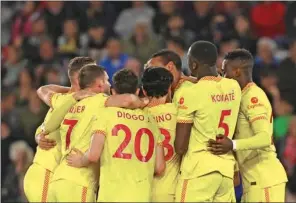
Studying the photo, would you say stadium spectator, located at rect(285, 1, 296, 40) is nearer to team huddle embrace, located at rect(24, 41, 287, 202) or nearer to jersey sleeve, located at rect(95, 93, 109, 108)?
team huddle embrace, located at rect(24, 41, 287, 202)

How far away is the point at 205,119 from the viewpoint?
8.58m

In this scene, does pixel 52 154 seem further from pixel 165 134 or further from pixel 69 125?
pixel 165 134

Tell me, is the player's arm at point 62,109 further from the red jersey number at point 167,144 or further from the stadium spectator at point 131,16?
the stadium spectator at point 131,16

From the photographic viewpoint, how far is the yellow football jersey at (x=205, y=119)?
8.58 m

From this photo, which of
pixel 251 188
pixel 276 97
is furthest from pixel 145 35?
pixel 251 188

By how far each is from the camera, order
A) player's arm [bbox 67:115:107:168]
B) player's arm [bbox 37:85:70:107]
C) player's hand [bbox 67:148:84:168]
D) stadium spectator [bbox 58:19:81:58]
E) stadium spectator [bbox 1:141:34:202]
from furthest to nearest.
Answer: stadium spectator [bbox 58:19:81:58]
stadium spectator [bbox 1:141:34:202]
player's arm [bbox 37:85:70:107]
player's hand [bbox 67:148:84:168]
player's arm [bbox 67:115:107:168]

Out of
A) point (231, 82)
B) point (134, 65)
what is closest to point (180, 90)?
point (231, 82)

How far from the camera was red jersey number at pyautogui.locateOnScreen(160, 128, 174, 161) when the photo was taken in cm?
873

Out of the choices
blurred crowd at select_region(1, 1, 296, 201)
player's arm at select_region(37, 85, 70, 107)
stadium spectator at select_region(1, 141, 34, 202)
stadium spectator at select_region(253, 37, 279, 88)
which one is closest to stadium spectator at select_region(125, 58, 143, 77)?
blurred crowd at select_region(1, 1, 296, 201)

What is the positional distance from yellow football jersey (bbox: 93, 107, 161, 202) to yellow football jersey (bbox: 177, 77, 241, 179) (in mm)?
463

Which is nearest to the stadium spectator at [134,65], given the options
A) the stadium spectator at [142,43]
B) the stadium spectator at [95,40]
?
the stadium spectator at [142,43]

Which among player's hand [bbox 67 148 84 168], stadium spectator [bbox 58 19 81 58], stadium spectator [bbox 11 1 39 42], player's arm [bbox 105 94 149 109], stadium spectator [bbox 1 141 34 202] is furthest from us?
stadium spectator [bbox 11 1 39 42]

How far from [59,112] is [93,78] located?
0.47 meters

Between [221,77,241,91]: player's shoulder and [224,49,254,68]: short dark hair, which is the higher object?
[224,49,254,68]: short dark hair
